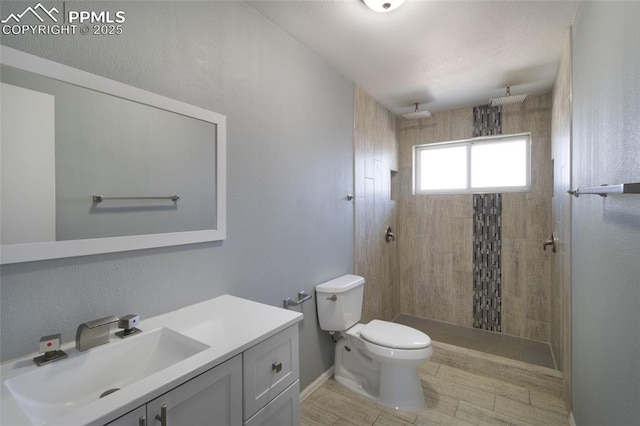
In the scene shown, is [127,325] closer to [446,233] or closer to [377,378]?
[377,378]

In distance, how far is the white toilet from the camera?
76.1 inches

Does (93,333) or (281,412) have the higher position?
(93,333)

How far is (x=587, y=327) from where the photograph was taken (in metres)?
1.45

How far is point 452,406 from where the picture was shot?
2002 millimetres

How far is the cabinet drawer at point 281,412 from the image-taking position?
3.60ft

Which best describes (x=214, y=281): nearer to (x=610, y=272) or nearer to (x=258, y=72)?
(x=258, y=72)

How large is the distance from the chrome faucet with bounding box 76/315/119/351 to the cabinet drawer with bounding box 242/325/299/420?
0.46 m

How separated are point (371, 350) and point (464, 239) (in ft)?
6.17

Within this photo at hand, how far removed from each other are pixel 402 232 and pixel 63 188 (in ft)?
10.5

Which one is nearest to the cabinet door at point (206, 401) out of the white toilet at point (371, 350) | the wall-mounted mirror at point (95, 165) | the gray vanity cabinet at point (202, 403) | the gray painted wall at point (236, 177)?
the gray vanity cabinet at point (202, 403)

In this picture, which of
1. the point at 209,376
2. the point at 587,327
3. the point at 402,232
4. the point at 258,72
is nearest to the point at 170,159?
the point at 258,72

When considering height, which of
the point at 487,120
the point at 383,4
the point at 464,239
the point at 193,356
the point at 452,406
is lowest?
the point at 452,406

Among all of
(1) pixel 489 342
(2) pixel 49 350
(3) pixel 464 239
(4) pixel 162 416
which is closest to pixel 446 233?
(3) pixel 464 239

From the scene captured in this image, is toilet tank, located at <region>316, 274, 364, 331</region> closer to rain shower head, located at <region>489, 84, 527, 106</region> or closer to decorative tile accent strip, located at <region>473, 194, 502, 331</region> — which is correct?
decorative tile accent strip, located at <region>473, 194, 502, 331</region>
